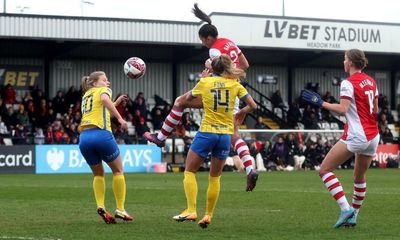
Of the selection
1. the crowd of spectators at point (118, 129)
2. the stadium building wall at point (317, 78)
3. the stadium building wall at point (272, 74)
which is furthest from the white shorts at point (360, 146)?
the stadium building wall at point (317, 78)

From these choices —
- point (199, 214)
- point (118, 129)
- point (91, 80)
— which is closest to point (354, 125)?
point (199, 214)

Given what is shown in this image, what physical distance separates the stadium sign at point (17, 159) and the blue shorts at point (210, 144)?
21401 mm

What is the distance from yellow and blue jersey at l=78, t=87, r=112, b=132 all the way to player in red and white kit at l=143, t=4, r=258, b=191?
0.60 m

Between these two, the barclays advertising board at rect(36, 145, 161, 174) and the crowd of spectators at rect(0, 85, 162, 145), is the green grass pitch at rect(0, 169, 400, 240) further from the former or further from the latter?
the crowd of spectators at rect(0, 85, 162, 145)

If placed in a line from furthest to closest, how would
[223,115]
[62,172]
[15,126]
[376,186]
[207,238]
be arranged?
[15,126]
[62,172]
[376,186]
[223,115]
[207,238]

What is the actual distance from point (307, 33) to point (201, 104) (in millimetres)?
31610

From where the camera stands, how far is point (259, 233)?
438 inches

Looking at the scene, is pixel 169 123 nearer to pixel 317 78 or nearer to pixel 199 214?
pixel 199 214

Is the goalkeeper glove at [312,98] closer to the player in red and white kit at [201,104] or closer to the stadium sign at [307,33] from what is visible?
the player in red and white kit at [201,104]

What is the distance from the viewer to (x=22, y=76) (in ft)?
140

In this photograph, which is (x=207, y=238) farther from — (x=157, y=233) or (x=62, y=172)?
(x=62, y=172)

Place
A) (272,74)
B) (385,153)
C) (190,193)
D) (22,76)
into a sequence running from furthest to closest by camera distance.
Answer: (272,74) < (22,76) < (385,153) < (190,193)

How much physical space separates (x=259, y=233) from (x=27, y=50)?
109ft

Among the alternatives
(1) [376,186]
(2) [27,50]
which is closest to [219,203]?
(1) [376,186]
